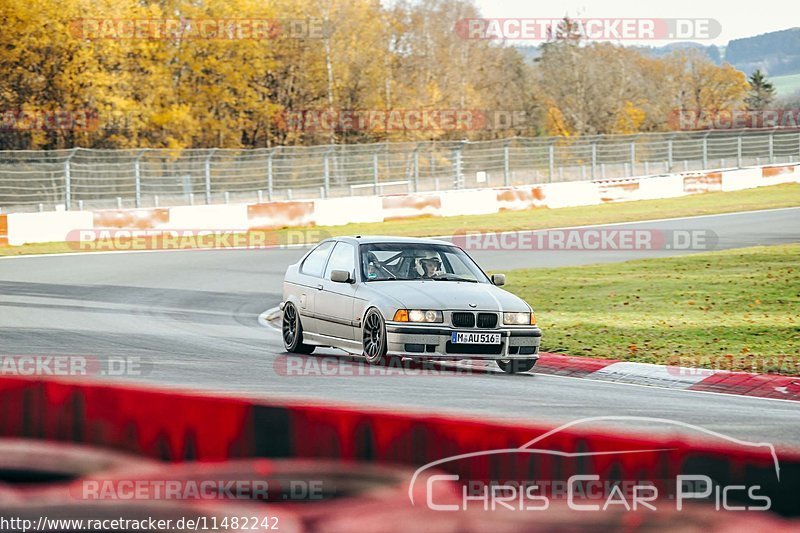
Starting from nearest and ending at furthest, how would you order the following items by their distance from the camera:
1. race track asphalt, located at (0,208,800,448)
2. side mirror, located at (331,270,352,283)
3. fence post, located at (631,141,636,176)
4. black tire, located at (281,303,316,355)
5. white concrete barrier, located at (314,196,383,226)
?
1. race track asphalt, located at (0,208,800,448)
2. side mirror, located at (331,270,352,283)
3. black tire, located at (281,303,316,355)
4. white concrete barrier, located at (314,196,383,226)
5. fence post, located at (631,141,636,176)

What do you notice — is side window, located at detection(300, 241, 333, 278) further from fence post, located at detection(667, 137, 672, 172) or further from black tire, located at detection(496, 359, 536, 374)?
fence post, located at detection(667, 137, 672, 172)

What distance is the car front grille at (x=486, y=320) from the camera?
37.1 ft

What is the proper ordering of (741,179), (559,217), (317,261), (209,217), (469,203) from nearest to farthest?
(317,261) < (209,217) < (559,217) < (469,203) < (741,179)

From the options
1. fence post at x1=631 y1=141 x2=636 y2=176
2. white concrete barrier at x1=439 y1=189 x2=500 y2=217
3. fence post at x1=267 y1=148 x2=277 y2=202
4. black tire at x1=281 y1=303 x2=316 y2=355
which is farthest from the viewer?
fence post at x1=631 y1=141 x2=636 y2=176

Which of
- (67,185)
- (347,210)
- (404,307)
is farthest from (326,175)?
(404,307)

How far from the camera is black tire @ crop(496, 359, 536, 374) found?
11688mm

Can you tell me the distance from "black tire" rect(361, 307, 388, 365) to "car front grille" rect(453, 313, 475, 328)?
0.71 m

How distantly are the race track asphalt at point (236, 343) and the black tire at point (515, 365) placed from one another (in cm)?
21

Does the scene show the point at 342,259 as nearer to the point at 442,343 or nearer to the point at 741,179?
the point at 442,343

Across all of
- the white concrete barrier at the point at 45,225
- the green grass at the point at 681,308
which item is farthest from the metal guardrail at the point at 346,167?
the green grass at the point at 681,308

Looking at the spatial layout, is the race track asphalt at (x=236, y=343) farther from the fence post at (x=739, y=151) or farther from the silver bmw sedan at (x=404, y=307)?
the fence post at (x=739, y=151)

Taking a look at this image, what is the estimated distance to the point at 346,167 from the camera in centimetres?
3653

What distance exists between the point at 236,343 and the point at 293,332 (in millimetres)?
981

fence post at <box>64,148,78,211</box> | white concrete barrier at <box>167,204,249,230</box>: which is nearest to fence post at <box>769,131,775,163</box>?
white concrete barrier at <box>167,204,249,230</box>
